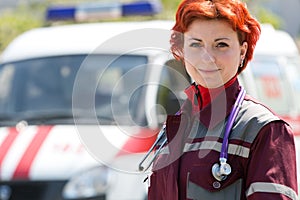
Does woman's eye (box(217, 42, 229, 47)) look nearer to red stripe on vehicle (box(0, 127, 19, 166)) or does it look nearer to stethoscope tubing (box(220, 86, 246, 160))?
stethoscope tubing (box(220, 86, 246, 160))

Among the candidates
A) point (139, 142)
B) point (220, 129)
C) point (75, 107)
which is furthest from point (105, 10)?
point (220, 129)

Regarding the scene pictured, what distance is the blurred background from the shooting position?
52.9 feet

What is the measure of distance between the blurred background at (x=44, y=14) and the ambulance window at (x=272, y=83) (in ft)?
2.27

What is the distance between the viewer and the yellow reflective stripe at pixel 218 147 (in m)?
2.23

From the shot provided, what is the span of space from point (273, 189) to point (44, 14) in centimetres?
629

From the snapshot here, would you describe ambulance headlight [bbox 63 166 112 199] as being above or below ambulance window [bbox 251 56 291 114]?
below

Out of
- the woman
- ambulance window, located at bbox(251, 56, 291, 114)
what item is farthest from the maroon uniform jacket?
ambulance window, located at bbox(251, 56, 291, 114)

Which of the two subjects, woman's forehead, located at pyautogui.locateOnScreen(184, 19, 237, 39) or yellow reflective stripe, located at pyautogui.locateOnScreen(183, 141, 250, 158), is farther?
woman's forehead, located at pyautogui.locateOnScreen(184, 19, 237, 39)

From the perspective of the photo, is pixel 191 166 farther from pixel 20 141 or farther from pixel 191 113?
pixel 20 141

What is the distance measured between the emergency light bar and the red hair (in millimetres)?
4671

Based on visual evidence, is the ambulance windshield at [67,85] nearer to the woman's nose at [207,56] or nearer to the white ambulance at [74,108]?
the white ambulance at [74,108]

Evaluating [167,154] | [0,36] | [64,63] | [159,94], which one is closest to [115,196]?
[159,94]

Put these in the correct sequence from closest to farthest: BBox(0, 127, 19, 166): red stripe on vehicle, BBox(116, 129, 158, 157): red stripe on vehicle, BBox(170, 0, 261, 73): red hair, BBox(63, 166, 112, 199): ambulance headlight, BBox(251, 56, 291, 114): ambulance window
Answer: BBox(170, 0, 261, 73): red hair < BBox(116, 129, 158, 157): red stripe on vehicle < BBox(63, 166, 112, 199): ambulance headlight < BBox(0, 127, 19, 166): red stripe on vehicle < BBox(251, 56, 291, 114): ambulance window

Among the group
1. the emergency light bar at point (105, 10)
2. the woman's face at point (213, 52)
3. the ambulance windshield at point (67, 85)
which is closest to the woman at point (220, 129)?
the woman's face at point (213, 52)
